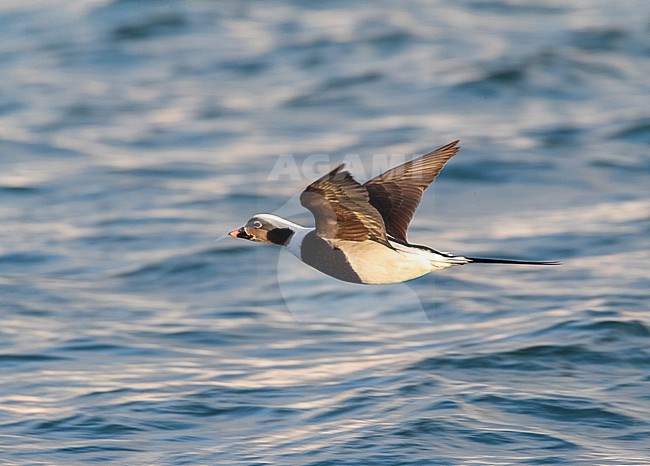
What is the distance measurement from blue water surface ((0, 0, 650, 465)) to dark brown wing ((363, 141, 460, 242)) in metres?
1.64

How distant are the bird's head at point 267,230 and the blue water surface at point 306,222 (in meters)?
1.81

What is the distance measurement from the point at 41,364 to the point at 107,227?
108 inches

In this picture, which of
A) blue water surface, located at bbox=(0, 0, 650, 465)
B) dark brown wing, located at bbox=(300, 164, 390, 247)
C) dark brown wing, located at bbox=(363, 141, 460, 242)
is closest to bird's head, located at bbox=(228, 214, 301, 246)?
dark brown wing, located at bbox=(300, 164, 390, 247)

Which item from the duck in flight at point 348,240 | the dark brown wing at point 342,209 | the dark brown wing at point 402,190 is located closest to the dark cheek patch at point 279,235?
the duck in flight at point 348,240

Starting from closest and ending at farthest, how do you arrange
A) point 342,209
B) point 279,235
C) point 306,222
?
point 342,209, point 279,235, point 306,222

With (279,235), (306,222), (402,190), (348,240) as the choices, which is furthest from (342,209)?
(306,222)

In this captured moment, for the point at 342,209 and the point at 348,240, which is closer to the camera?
the point at 342,209

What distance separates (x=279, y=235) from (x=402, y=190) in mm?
818

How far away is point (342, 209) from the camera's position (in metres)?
5.24

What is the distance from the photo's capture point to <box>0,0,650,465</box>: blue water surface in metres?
7.75

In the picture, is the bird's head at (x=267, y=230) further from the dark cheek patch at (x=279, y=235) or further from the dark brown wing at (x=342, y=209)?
the dark brown wing at (x=342, y=209)

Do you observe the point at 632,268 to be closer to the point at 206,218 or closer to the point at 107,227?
the point at 206,218

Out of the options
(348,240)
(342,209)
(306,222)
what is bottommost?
(306,222)

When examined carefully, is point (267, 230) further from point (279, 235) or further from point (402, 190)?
point (402, 190)
